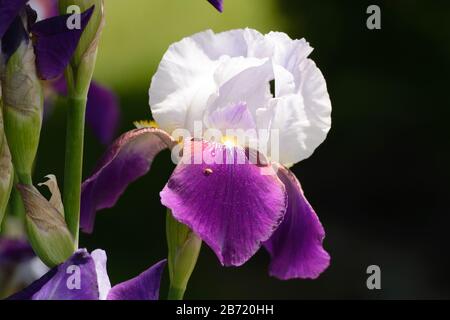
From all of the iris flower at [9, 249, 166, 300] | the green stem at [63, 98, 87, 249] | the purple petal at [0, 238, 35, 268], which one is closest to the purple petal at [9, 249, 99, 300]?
the iris flower at [9, 249, 166, 300]

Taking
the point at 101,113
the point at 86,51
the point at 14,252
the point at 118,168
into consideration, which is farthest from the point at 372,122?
the point at 86,51

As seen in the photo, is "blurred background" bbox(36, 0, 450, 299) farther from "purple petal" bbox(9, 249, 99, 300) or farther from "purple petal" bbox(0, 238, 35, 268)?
"purple petal" bbox(9, 249, 99, 300)

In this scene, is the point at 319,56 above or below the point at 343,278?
above

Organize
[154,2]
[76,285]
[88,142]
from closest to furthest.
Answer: [76,285]
[88,142]
[154,2]
